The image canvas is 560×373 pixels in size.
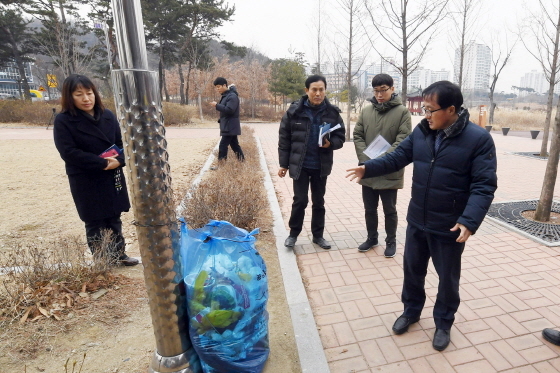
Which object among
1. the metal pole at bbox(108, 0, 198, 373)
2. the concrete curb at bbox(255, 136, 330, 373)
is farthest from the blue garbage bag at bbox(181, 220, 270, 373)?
the concrete curb at bbox(255, 136, 330, 373)

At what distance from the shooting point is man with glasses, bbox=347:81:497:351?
208cm

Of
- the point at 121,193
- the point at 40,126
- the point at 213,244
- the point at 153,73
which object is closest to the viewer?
the point at 153,73

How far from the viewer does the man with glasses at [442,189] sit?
208 cm

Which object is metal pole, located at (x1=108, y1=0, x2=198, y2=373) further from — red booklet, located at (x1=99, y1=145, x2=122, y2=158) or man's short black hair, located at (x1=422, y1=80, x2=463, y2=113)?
man's short black hair, located at (x1=422, y1=80, x2=463, y2=113)

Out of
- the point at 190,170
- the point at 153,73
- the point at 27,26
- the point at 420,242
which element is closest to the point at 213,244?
the point at 153,73

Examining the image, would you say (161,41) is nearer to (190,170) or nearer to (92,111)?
(190,170)

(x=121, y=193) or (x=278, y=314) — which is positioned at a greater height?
(x=121, y=193)

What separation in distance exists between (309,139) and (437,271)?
181 cm

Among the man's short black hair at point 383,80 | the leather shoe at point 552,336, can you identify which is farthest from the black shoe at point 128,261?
the leather shoe at point 552,336

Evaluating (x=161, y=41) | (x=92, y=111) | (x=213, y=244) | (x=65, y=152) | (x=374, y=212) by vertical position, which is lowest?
(x=374, y=212)

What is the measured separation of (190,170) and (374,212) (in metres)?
5.46

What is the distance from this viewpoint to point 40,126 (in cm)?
2017

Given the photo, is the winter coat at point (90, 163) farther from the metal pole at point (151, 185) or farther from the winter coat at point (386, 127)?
the winter coat at point (386, 127)

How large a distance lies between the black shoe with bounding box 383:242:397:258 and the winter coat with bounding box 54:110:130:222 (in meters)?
2.63
